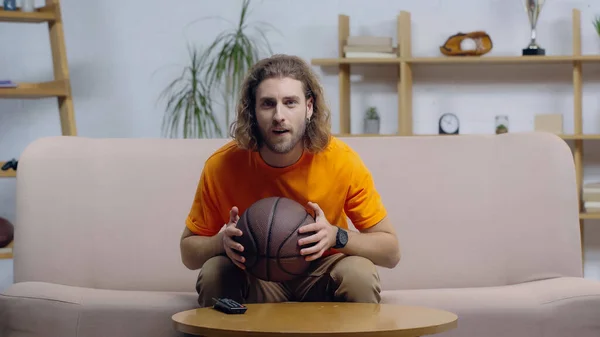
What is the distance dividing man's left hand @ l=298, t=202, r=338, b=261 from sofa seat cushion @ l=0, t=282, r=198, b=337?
0.57m

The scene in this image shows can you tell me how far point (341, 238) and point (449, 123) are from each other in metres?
2.77

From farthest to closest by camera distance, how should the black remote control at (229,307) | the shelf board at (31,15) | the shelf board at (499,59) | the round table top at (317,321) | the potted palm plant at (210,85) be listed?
the potted palm plant at (210,85) → the shelf board at (499,59) → the shelf board at (31,15) → the black remote control at (229,307) → the round table top at (317,321)

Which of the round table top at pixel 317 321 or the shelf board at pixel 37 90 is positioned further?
the shelf board at pixel 37 90

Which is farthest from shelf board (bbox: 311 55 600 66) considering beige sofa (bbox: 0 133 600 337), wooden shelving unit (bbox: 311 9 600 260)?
beige sofa (bbox: 0 133 600 337)

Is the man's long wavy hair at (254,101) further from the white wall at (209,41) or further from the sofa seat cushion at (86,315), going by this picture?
the white wall at (209,41)

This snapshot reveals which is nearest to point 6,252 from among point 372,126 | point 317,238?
point 372,126

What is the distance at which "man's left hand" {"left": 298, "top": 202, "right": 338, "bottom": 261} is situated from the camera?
1.99 m

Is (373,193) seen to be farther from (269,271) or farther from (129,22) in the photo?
(129,22)

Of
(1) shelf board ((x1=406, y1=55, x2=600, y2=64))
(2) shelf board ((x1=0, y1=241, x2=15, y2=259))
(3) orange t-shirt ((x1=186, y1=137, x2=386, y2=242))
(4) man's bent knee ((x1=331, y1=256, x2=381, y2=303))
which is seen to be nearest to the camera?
(4) man's bent knee ((x1=331, y1=256, x2=381, y2=303))

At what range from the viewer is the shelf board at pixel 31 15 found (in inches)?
169

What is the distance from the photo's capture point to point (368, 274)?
215 cm

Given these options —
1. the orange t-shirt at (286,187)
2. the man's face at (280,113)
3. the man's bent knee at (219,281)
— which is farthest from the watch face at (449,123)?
the man's bent knee at (219,281)

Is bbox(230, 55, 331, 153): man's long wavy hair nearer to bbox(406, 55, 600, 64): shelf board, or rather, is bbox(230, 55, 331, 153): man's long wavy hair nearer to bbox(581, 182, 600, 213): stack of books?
bbox(406, 55, 600, 64): shelf board

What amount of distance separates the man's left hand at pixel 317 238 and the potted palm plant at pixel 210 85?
2.84 metres
